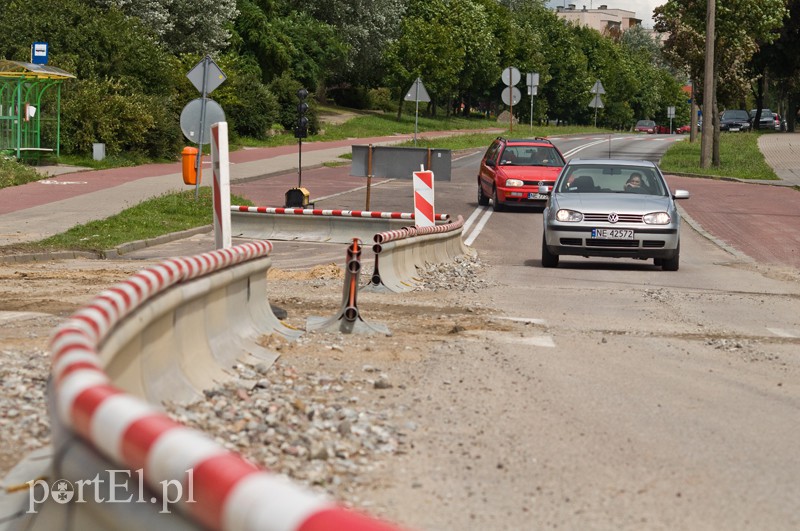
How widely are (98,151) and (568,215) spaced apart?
2250 cm

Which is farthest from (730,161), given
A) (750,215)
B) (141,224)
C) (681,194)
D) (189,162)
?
(681,194)

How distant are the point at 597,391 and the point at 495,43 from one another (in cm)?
9715

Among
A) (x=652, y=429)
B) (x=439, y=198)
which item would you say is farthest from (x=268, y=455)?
(x=439, y=198)

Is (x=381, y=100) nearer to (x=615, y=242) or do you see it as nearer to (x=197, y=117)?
(x=197, y=117)

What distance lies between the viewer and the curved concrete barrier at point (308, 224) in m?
22.8

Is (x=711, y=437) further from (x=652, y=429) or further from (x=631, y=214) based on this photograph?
(x=631, y=214)

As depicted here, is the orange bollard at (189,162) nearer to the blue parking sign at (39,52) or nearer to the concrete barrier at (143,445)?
the blue parking sign at (39,52)

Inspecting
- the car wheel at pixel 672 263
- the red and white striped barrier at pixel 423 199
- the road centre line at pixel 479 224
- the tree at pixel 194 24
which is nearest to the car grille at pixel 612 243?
the car wheel at pixel 672 263

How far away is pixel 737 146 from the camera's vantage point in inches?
2261

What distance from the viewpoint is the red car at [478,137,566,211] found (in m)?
29.5

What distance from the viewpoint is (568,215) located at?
17375 millimetres

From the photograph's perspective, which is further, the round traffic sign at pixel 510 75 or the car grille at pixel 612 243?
the round traffic sign at pixel 510 75
